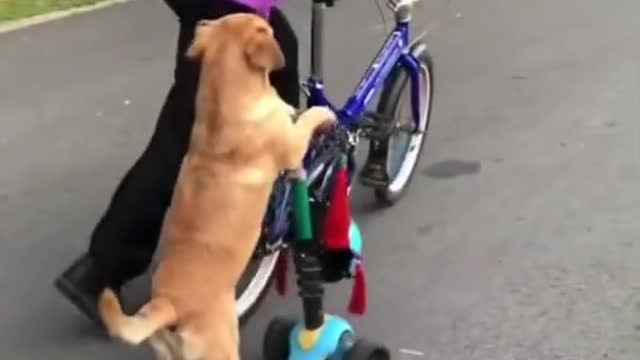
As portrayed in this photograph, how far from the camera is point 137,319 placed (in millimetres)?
3482

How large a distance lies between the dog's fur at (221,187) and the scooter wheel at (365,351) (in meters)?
0.57

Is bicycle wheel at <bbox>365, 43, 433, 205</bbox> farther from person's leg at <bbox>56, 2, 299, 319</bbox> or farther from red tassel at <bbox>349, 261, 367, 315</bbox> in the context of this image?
red tassel at <bbox>349, 261, 367, 315</bbox>

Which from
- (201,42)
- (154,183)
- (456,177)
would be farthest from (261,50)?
(456,177)

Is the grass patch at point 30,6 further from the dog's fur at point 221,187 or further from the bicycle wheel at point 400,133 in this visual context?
the dog's fur at point 221,187

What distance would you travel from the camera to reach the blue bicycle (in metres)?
4.22

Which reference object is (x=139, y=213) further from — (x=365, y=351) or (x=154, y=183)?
(x=365, y=351)

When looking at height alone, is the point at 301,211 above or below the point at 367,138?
above

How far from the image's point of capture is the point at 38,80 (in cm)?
783

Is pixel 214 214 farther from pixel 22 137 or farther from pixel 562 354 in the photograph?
pixel 22 137

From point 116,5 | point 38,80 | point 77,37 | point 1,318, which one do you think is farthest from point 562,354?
point 116,5

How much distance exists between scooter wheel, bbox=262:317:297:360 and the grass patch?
17.7 ft

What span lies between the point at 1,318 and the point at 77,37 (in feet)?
13.5

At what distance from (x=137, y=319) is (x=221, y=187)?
0.44 meters

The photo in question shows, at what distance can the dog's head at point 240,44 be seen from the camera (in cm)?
364
